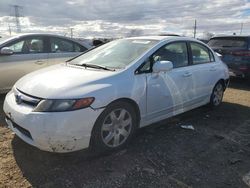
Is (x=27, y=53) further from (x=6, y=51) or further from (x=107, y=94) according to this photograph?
(x=107, y=94)

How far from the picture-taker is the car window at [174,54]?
4.68 m

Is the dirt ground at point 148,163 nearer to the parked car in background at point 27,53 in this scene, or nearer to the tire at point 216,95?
the tire at point 216,95

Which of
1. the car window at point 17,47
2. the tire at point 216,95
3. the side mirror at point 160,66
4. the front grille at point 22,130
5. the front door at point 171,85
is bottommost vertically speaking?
the tire at point 216,95

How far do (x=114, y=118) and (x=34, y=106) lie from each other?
1.01m

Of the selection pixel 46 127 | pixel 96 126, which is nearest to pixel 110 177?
pixel 96 126

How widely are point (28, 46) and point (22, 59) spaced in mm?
355

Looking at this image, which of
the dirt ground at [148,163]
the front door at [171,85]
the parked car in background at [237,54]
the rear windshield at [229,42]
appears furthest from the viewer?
the rear windshield at [229,42]

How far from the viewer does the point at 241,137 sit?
189 inches

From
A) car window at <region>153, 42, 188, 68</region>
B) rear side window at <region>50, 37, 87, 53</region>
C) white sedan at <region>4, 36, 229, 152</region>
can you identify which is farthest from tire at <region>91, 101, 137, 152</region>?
rear side window at <region>50, 37, 87, 53</region>

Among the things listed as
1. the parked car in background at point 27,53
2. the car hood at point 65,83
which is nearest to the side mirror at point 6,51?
the parked car in background at point 27,53

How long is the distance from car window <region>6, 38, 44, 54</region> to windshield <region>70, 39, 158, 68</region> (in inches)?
85.6

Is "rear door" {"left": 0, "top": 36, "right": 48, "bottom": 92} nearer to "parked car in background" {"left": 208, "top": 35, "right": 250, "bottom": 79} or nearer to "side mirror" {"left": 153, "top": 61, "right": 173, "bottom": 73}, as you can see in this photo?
"side mirror" {"left": 153, "top": 61, "right": 173, "bottom": 73}

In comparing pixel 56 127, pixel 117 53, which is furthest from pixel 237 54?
pixel 56 127

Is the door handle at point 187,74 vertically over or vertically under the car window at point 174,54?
under
